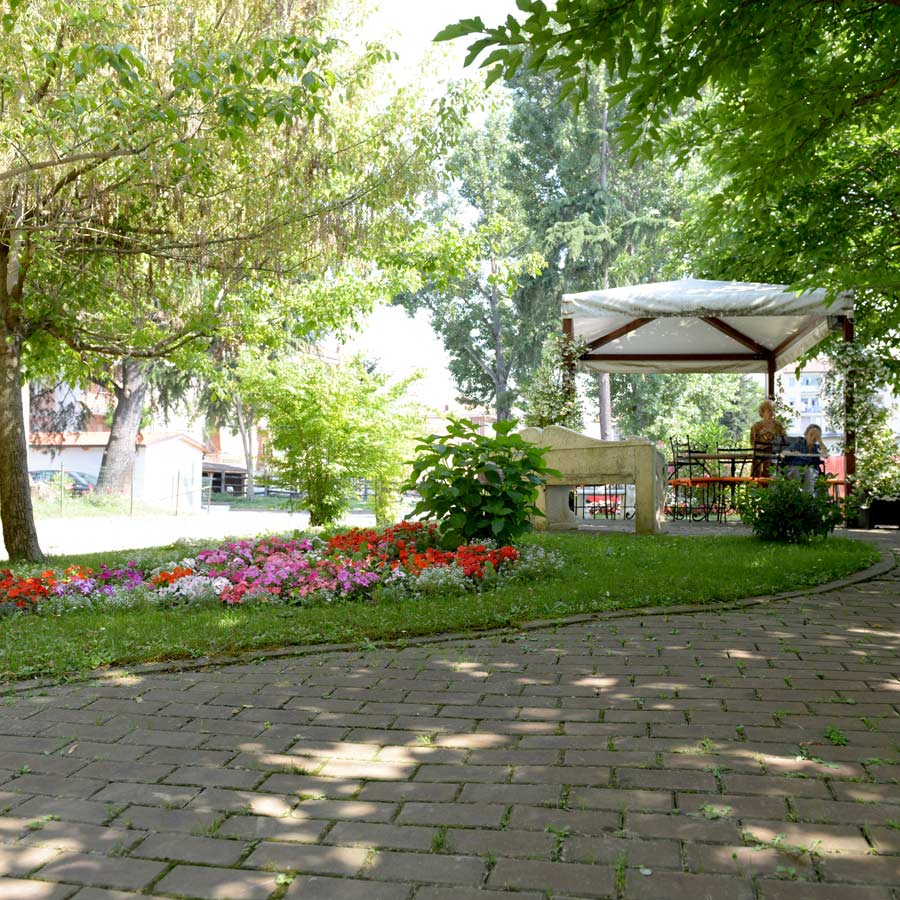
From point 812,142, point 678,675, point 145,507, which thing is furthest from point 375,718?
point 145,507

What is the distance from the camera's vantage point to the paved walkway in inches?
93.4

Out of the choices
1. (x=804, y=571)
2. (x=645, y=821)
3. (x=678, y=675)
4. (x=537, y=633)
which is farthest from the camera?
(x=804, y=571)

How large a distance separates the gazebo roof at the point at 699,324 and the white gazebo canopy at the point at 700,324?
0.01 metres

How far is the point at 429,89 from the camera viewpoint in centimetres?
1420

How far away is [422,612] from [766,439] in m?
9.38

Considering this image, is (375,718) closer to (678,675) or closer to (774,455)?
(678,675)

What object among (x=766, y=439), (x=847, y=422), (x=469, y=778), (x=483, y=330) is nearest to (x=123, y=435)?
(x=483, y=330)

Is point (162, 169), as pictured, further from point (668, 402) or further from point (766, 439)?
point (668, 402)

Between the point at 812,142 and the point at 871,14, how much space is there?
1.03 m

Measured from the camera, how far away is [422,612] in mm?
5930

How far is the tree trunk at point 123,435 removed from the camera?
3188cm

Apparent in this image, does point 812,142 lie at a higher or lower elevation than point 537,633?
higher

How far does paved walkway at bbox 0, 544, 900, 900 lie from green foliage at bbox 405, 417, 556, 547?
3163 mm

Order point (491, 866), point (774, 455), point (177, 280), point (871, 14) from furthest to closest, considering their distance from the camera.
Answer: point (774, 455) < point (177, 280) < point (871, 14) < point (491, 866)
